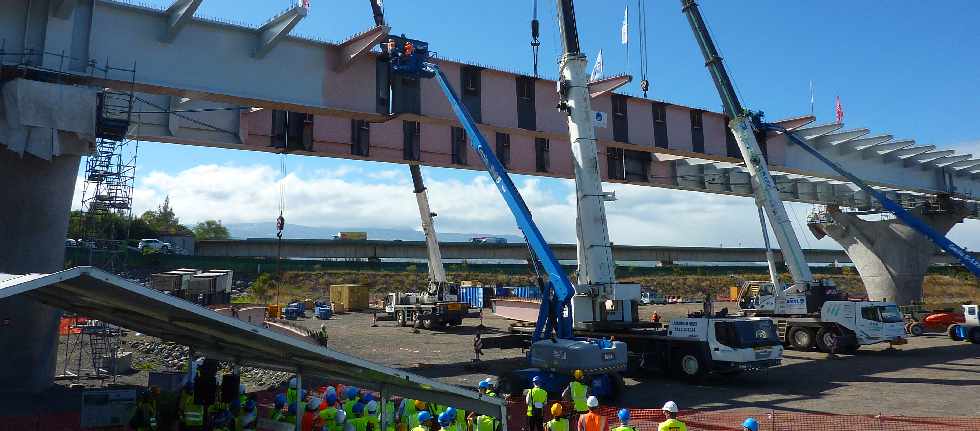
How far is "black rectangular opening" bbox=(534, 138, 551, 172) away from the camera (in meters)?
28.3

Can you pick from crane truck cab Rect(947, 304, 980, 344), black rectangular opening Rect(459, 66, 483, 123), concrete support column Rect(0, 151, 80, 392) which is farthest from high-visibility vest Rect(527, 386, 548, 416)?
crane truck cab Rect(947, 304, 980, 344)

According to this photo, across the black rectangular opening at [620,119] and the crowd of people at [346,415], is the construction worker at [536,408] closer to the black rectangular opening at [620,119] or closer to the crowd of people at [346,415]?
the crowd of people at [346,415]

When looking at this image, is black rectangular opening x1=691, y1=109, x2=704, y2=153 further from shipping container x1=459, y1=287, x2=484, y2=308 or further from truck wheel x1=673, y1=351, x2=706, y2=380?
shipping container x1=459, y1=287, x2=484, y2=308

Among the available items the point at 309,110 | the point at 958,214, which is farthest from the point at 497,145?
the point at 958,214

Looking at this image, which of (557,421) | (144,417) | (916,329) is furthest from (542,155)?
(916,329)

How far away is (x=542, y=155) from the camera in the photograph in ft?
93.4

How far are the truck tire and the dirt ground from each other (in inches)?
11.3

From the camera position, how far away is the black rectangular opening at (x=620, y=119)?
25.4 metres

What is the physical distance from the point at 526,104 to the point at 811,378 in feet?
42.1

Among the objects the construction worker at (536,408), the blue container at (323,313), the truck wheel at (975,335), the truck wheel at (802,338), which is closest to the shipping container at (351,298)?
the blue container at (323,313)

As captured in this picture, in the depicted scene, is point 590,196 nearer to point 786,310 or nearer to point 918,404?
point 918,404

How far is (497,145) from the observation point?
88.7 feet

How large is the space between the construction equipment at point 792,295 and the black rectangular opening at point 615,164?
Result: 5.02 meters

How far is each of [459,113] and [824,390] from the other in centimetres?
1260
